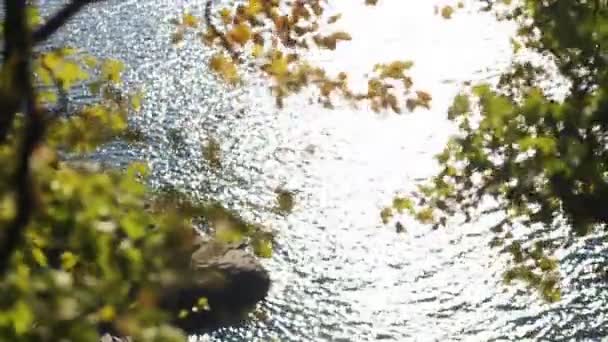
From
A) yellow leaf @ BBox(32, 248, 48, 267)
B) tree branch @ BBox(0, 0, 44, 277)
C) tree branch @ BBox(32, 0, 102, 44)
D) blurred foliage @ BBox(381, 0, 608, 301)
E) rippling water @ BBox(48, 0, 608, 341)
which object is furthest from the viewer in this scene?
rippling water @ BBox(48, 0, 608, 341)

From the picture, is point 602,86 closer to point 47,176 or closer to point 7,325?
point 47,176

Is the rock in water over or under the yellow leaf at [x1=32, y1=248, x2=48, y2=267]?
under

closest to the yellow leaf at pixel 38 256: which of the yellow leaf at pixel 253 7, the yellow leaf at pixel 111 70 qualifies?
the yellow leaf at pixel 111 70

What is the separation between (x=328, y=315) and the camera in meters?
26.0

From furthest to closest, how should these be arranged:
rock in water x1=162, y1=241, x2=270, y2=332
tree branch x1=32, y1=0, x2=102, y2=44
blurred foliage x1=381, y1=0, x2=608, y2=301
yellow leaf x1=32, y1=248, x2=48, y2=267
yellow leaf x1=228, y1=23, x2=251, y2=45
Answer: rock in water x1=162, y1=241, x2=270, y2=332
yellow leaf x1=228, y1=23, x2=251, y2=45
blurred foliage x1=381, y1=0, x2=608, y2=301
yellow leaf x1=32, y1=248, x2=48, y2=267
tree branch x1=32, y1=0, x2=102, y2=44

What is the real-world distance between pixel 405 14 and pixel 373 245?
59.5 ft

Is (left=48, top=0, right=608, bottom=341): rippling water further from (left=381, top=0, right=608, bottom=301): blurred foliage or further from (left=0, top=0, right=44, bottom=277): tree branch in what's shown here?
(left=0, top=0, right=44, bottom=277): tree branch

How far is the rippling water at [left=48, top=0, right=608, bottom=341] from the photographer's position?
83.7ft

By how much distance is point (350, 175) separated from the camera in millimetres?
32750

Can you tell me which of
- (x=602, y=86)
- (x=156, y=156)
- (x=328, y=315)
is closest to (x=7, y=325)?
(x=602, y=86)

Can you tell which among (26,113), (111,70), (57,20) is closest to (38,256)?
(57,20)

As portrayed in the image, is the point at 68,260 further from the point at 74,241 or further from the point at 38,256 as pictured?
the point at 74,241

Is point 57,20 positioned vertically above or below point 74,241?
above

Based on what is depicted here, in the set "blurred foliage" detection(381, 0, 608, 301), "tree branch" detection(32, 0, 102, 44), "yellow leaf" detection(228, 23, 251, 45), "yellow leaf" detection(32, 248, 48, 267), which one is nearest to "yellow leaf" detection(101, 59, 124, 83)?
"yellow leaf" detection(228, 23, 251, 45)
